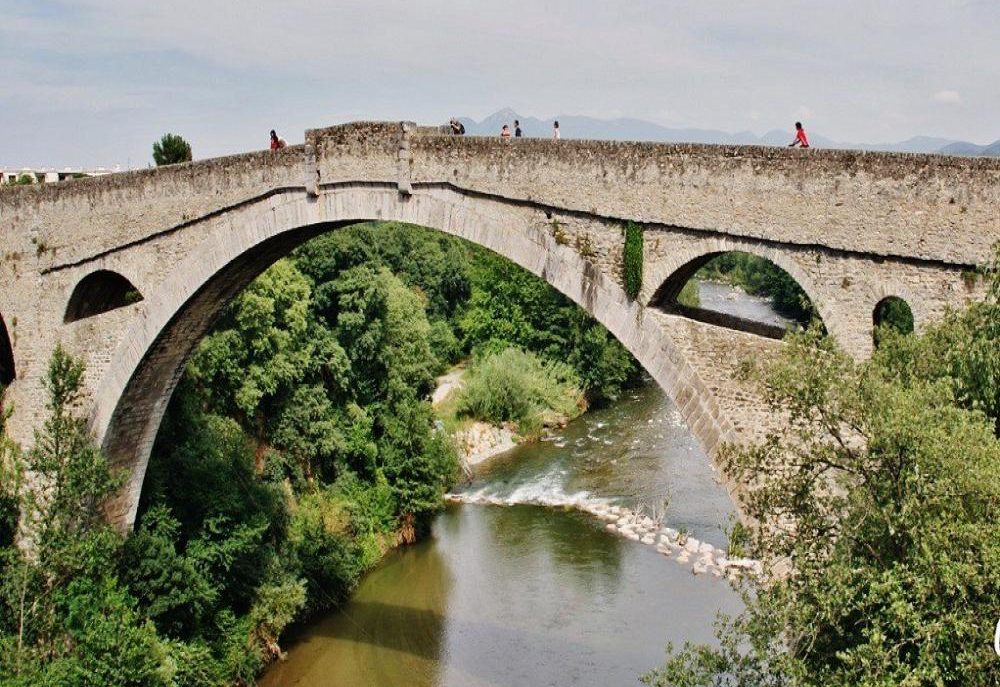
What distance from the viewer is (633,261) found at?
390 inches

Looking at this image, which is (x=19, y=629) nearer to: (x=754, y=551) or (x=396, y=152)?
(x=396, y=152)

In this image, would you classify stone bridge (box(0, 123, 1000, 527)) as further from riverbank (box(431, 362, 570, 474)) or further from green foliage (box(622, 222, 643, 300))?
riverbank (box(431, 362, 570, 474))

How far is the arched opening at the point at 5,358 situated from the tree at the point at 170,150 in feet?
16.1

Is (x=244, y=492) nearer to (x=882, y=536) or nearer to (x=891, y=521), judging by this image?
(x=882, y=536)

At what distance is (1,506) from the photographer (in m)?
14.9

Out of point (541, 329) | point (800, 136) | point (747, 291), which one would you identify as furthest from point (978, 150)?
point (800, 136)

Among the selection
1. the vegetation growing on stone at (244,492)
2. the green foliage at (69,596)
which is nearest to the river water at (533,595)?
the vegetation growing on stone at (244,492)

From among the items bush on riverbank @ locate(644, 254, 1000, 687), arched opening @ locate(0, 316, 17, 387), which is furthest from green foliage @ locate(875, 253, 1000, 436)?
arched opening @ locate(0, 316, 17, 387)

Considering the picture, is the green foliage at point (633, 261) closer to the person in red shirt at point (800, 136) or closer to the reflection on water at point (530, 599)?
the person in red shirt at point (800, 136)

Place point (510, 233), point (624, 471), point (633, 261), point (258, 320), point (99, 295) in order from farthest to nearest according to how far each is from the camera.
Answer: point (624, 471) → point (258, 320) → point (99, 295) → point (510, 233) → point (633, 261)

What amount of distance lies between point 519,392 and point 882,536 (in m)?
22.5

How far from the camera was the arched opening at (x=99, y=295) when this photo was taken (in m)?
15.4

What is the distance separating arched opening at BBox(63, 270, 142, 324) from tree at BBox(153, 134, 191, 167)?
165 inches

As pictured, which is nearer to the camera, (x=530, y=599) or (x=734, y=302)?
(x=530, y=599)
